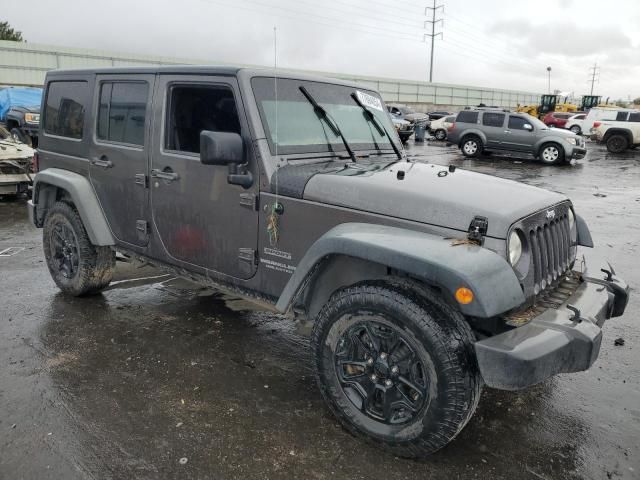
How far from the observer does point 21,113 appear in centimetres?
1533

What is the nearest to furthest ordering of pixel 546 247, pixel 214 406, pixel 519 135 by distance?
1. pixel 546 247
2. pixel 214 406
3. pixel 519 135

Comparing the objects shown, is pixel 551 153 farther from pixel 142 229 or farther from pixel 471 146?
pixel 142 229

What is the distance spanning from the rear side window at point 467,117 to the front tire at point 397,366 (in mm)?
18314

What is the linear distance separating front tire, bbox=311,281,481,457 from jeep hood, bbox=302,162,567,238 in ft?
1.36

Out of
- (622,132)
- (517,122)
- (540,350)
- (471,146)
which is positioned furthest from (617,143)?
(540,350)

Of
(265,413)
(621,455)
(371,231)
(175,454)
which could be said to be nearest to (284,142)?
(371,231)

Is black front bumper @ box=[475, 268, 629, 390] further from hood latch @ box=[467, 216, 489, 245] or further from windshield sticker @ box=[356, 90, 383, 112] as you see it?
windshield sticker @ box=[356, 90, 383, 112]

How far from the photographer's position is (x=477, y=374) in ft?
8.06

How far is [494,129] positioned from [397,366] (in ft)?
58.8

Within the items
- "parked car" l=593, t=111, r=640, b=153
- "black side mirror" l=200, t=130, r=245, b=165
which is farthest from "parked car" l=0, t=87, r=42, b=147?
"parked car" l=593, t=111, r=640, b=153

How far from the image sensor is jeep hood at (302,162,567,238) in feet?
8.52

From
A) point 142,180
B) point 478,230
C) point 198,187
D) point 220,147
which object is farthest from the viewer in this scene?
point 142,180

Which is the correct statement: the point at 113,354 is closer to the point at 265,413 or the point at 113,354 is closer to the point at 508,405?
the point at 265,413

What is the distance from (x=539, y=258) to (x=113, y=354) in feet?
9.64
